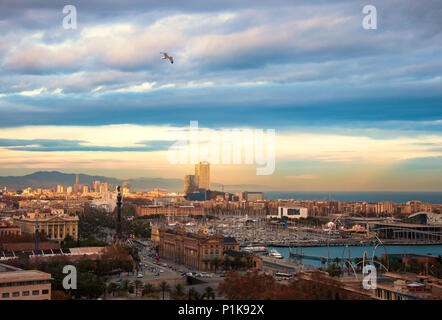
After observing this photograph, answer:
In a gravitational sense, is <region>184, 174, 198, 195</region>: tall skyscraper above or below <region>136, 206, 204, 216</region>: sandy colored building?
above

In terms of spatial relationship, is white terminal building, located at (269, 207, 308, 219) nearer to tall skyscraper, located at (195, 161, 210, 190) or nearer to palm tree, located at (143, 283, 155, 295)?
tall skyscraper, located at (195, 161, 210, 190)

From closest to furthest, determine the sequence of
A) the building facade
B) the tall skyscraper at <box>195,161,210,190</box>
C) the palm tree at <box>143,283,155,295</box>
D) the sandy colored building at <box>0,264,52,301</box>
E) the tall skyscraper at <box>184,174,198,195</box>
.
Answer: the sandy colored building at <box>0,264,52,301</box>, the palm tree at <box>143,283,155,295</box>, the building facade, the tall skyscraper at <box>195,161,210,190</box>, the tall skyscraper at <box>184,174,198,195</box>

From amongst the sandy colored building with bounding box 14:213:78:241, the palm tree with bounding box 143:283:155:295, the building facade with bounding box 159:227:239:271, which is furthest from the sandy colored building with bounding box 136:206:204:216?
the palm tree with bounding box 143:283:155:295

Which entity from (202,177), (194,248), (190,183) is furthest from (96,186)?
(194,248)

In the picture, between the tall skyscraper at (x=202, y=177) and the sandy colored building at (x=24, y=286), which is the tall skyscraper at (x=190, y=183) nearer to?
the tall skyscraper at (x=202, y=177)

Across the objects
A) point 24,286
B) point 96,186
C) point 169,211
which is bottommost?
point 169,211

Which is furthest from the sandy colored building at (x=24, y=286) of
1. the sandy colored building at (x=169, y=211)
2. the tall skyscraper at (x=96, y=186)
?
the tall skyscraper at (x=96, y=186)

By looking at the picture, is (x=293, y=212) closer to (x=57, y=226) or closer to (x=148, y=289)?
(x=57, y=226)

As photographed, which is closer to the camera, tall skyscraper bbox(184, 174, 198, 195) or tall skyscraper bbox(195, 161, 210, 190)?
tall skyscraper bbox(195, 161, 210, 190)

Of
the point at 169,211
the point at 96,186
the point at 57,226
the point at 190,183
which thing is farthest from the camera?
the point at 96,186

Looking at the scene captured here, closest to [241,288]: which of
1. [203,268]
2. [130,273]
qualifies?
[130,273]
